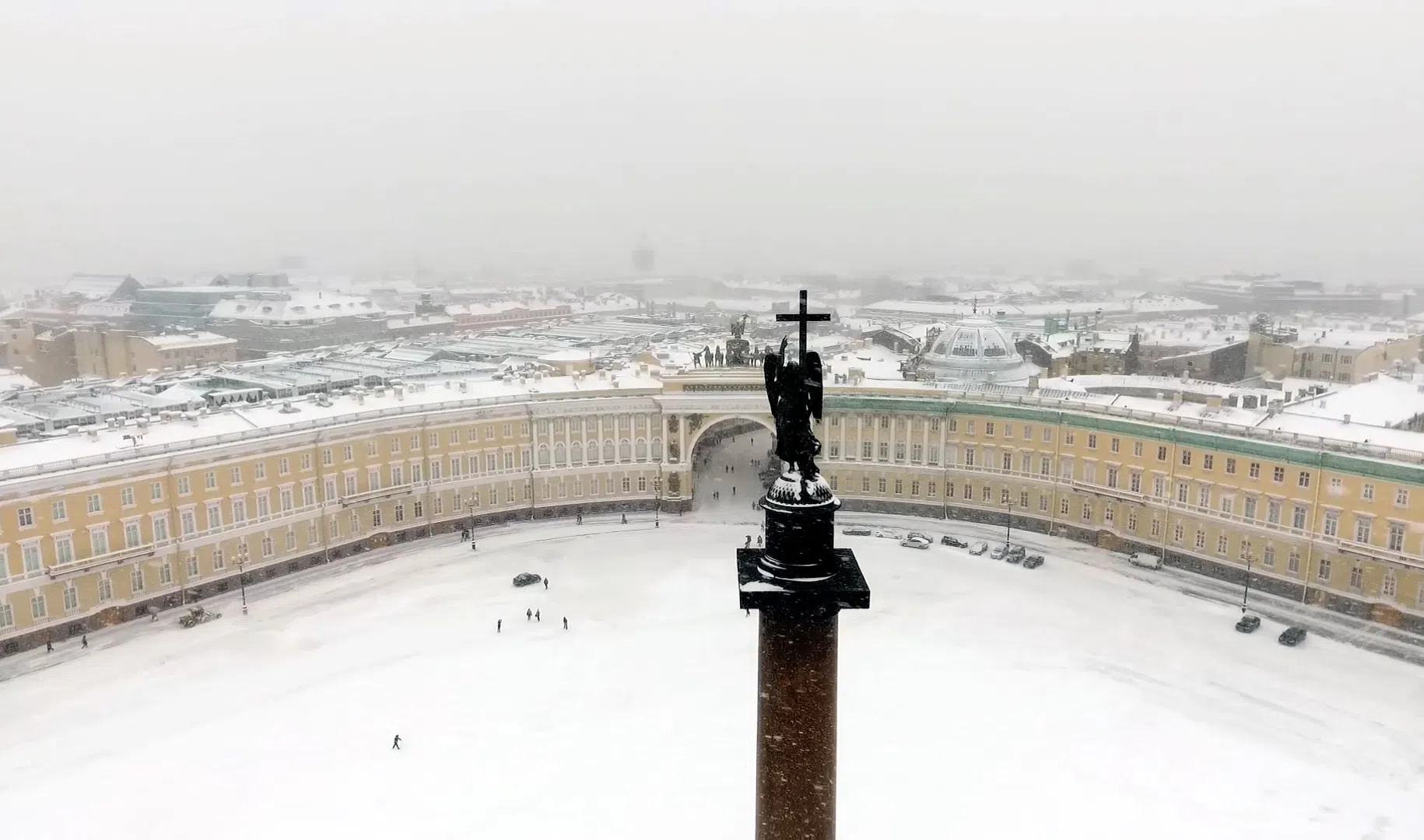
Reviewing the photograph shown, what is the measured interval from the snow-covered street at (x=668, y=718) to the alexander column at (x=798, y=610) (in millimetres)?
17662

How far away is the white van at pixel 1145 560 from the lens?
5409cm

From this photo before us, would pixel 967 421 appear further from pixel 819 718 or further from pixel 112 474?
pixel 819 718

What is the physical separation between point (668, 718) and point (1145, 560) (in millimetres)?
32096

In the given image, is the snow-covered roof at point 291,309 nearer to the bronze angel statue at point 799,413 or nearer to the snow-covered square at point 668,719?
the snow-covered square at point 668,719

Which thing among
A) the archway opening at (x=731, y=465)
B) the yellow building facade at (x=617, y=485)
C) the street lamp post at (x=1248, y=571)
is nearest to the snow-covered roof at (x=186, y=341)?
the yellow building facade at (x=617, y=485)

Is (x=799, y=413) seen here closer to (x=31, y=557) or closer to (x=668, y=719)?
(x=668, y=719)

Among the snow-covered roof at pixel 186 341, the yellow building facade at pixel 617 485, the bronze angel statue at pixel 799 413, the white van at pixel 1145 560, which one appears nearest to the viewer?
the bronze angel statue at pixel 799 413

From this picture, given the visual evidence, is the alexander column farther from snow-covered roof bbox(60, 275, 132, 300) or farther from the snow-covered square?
snow-covered roof bbox(60, 275, 132, 300)

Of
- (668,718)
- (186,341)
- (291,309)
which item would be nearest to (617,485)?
(668,718)

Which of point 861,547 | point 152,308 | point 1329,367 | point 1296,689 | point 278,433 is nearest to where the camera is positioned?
point 1296,689

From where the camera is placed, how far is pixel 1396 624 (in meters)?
45.2

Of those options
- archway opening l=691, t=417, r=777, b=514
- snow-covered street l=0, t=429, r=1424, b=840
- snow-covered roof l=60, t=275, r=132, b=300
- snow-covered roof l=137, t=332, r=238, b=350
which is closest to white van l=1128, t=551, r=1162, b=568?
snow-covered street l=0, t=429, r=1424, b=840

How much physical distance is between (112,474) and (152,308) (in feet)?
317

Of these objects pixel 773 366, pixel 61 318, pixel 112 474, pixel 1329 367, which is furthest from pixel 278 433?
pixel 1329 367
